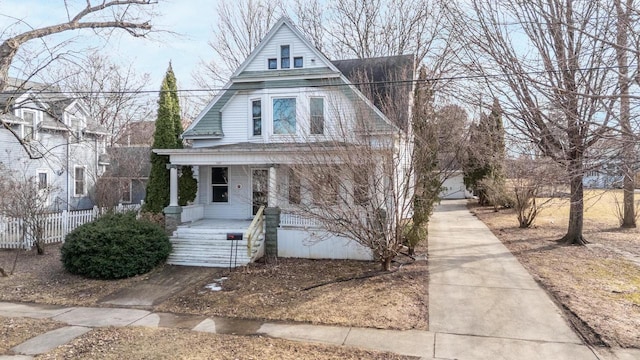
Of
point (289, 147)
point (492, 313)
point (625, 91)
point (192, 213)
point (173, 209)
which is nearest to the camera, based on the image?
point (625, 91)

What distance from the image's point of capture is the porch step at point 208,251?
11.7 meters

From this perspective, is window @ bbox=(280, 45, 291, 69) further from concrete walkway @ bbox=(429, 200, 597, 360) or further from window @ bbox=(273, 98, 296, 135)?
concrete walkway @ bbox=(429, 200, 597, 360)

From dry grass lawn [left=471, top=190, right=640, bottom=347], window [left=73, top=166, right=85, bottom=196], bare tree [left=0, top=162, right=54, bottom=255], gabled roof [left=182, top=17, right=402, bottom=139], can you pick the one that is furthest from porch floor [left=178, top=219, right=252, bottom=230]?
window [left=73, top=166, right=85, bottom=196]

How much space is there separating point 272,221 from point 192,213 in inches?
157

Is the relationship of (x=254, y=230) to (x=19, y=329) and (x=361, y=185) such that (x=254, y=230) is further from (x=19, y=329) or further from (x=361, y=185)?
(x=19, y=329)

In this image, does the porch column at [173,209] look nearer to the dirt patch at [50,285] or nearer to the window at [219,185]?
the window at [219,185]

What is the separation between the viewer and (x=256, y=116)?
50.7 feet

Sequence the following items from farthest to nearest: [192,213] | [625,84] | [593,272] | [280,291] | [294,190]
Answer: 1. [192,213]
2. [294,190]
3. [593,272]
4. [280,291]
5. [625,84]

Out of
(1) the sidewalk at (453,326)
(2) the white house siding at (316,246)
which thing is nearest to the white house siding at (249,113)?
(2) the white house siding at (316,246)

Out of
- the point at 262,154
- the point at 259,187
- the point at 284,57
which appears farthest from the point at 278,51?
the point at 259,187

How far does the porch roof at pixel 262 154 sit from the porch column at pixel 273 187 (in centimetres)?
26

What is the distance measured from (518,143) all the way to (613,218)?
1439cm

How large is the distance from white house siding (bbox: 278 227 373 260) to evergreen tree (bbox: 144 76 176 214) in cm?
531

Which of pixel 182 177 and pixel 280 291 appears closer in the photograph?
pixel 280 291
